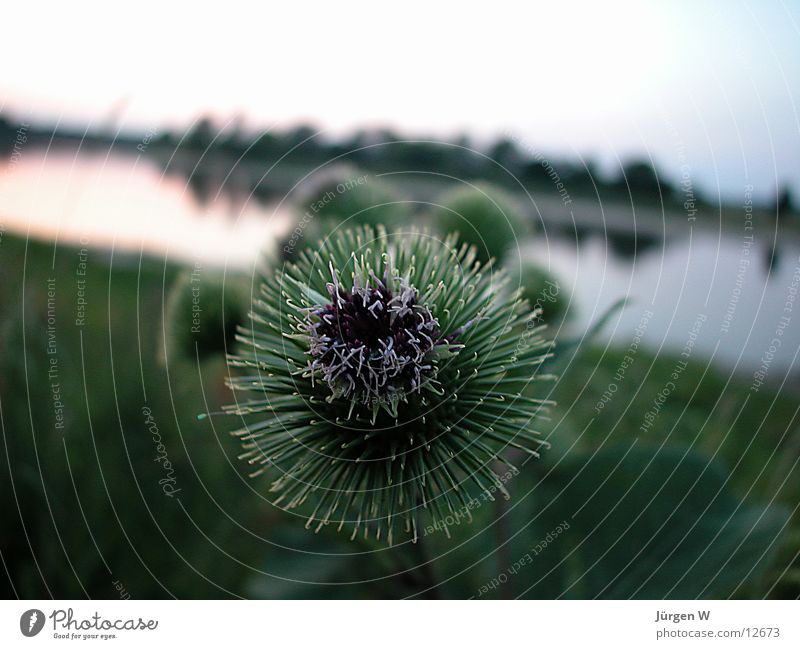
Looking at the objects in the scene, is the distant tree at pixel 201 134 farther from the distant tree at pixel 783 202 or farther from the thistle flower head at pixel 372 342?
the distant tree at pixel 783 202

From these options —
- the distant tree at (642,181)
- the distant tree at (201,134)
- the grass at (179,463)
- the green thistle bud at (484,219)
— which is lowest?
the grass at (179,463)

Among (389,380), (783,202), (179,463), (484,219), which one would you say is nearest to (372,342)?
(389,380)

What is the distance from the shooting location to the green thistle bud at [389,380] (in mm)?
904

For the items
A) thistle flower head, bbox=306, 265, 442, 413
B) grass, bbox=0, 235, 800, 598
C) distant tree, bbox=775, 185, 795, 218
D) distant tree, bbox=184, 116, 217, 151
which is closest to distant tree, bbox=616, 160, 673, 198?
distant tree, bbox=775, 185, 795, 218

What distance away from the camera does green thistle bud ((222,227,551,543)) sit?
2.97 feet

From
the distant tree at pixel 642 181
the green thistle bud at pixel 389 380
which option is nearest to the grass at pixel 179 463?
the green thistle bud at pixel 389 380

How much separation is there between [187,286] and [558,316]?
0.70 m

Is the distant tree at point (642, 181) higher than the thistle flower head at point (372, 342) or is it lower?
higher

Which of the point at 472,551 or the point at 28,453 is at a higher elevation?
the point at 28,453

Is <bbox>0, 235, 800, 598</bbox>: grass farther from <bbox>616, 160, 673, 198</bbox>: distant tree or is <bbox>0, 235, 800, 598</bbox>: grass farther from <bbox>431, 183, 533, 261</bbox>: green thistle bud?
<bbox>616, 160, 673, 198</bbox>: distant tree

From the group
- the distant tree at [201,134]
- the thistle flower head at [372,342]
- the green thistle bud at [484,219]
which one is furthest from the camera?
the distant tree at [201,134]

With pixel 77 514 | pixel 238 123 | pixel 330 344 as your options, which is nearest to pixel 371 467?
pixel 330 344
